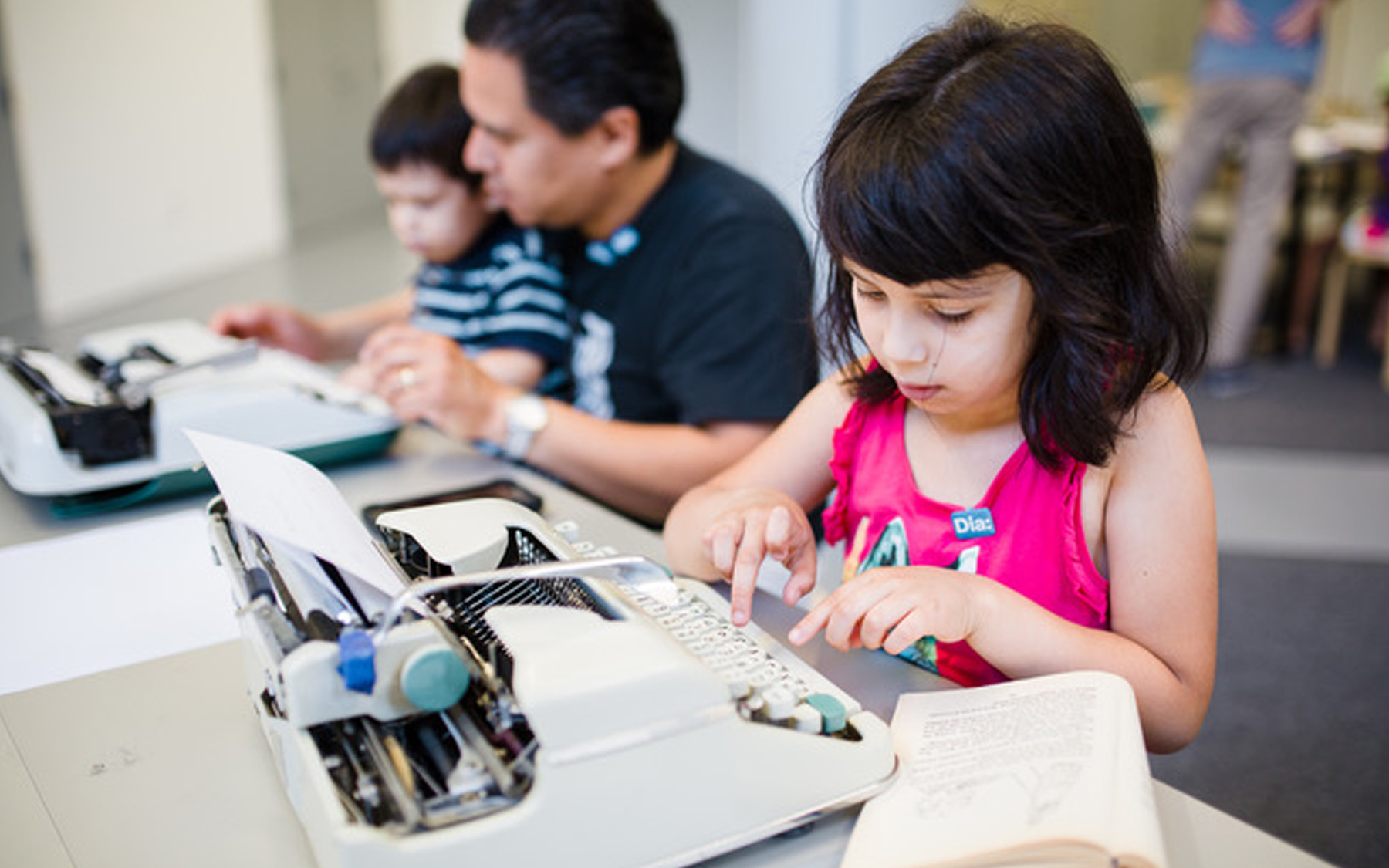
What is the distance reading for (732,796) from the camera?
2.45 feet

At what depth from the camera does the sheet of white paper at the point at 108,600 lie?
1104mm

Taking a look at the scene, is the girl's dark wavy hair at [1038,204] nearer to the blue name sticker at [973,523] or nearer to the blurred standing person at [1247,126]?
the blue name sticker at [973,523]

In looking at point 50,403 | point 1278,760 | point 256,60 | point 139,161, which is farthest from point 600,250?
point 256,60

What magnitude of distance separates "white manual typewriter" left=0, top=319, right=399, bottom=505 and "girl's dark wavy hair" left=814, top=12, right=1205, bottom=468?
75 cm

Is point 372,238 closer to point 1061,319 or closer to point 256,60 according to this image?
point 256,60

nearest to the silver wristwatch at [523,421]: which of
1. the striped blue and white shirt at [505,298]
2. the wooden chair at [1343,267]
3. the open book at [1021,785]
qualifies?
the striped blue and white shirt at [505,298]

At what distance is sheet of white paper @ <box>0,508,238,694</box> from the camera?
3.62ft

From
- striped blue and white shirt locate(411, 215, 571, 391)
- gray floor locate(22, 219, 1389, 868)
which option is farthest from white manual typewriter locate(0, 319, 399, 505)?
gray floor locate(22, 219, 1389, 868)

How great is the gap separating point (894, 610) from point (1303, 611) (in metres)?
2.18

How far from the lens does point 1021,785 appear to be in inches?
30.5

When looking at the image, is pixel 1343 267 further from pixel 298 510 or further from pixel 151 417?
pixel 298 510

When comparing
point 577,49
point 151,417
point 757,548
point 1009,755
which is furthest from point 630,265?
point 1009,755

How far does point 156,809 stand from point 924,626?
56cm

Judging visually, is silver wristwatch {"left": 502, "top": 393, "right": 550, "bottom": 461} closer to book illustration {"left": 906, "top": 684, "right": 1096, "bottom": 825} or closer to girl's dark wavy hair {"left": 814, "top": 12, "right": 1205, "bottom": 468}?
girl's dark wavy hair {"left": 814, "top": 12, "right": 1205, "bottom": 468}
